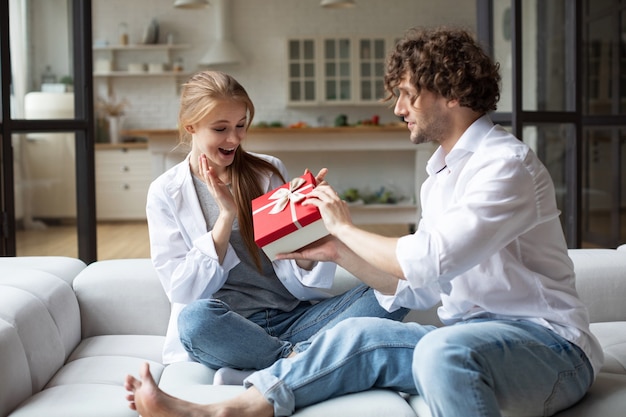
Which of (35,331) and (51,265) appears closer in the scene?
(35,331)

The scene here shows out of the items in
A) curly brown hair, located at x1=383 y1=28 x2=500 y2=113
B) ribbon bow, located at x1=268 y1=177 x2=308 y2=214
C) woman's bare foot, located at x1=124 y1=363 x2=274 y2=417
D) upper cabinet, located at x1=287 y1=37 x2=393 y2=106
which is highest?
upper cabinet, located at x1=287 y1=37 x2=393 y2=106

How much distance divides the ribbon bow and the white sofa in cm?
44

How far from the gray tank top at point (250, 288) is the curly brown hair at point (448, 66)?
0.76 meters

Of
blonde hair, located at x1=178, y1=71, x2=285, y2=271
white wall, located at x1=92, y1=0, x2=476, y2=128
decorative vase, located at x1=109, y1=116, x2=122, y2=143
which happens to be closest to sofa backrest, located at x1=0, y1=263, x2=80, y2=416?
blonde hair, located at x1=178, y1=71, x2=285, y2=271

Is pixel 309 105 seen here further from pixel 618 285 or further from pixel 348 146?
pixel 618 285

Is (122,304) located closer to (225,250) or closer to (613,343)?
(225,250)

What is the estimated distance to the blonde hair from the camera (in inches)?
91.2

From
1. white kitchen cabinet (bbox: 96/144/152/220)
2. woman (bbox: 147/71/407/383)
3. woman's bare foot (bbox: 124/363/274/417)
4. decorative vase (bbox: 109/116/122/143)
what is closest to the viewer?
woman's bare foot (bbox: 124/363/274/417)

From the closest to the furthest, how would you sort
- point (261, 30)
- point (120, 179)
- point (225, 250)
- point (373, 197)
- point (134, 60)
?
point (225, 250) → point (373, 197) → point (120, 179) → point (134, 60) → point (261, 30)

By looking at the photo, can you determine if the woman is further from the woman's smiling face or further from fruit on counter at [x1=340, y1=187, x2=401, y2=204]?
fruit on counter at [x1=340, y1=187, x2=401, y2=204]

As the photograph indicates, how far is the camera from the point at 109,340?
8.27 ft

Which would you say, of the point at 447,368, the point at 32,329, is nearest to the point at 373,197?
the point at 32,329

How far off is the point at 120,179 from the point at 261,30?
97.4 inches

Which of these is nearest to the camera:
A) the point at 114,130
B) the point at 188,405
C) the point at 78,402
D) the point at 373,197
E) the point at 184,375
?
the point at 188,405
